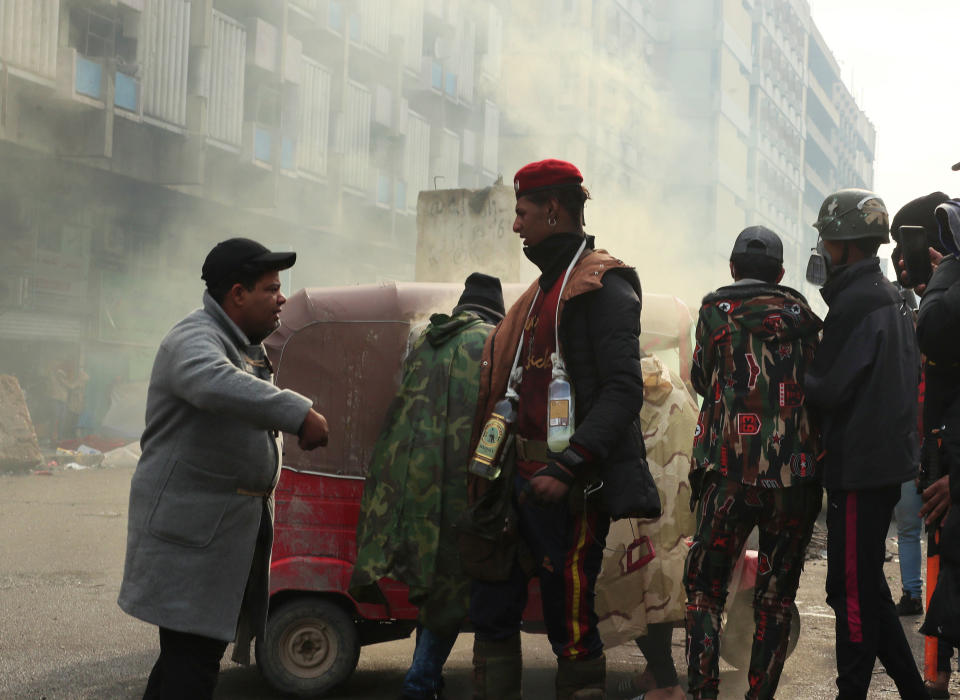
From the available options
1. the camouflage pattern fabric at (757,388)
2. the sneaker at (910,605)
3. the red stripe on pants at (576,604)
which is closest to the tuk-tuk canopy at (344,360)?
the camouflage pattern fabric at (757,388)

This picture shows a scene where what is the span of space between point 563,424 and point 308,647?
1993 millimetres

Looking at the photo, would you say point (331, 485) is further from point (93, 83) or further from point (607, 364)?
point (93, 83)

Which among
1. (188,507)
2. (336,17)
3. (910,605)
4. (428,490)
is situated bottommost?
(910,605)

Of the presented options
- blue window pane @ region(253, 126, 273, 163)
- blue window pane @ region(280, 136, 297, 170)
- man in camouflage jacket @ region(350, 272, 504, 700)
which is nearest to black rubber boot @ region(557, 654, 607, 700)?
man in camouflage jacket @ region(350, 272, 504, 700)

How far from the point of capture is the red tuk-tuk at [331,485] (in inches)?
180

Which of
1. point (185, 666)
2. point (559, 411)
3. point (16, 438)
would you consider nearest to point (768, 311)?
point (559, 411)

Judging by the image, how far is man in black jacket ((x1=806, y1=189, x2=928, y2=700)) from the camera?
3568 millimetres

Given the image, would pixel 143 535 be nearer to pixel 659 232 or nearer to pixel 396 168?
pixel 396 168

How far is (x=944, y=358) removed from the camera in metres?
3.25

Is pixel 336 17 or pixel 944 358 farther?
pixel 336 17

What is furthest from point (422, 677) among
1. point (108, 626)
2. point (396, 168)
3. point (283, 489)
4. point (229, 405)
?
point (396, 168)

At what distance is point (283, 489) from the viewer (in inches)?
184

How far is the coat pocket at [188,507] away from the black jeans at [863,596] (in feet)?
6.12

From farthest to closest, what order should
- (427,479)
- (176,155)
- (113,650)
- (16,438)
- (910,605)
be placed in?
(176,155) < (16,438) < (910,605) < (113,650) < (427,479)
